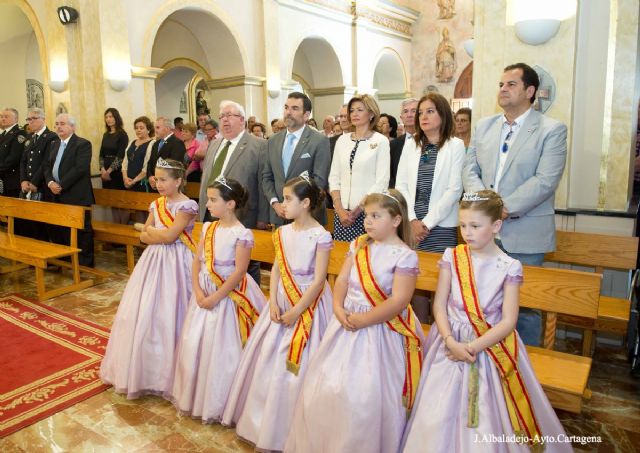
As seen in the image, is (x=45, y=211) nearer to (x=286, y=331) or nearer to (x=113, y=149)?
(x=113, y=149)

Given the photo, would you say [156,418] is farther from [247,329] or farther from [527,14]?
[527,14]

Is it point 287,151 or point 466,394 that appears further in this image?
point 287,151

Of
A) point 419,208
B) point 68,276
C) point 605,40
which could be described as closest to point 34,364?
point 68,276

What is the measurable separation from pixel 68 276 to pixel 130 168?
5.07ft

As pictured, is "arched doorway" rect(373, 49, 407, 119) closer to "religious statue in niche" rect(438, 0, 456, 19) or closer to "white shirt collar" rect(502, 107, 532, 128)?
"religious statue in niche" rect(438, 0, 456, 19)

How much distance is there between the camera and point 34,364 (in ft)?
11.5

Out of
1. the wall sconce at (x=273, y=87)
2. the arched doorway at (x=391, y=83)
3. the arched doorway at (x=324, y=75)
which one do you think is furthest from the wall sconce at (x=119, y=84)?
the arched doorway at (x=391, y=83)

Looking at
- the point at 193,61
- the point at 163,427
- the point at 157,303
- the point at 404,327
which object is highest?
the point at 193,61

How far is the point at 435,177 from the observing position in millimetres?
3168

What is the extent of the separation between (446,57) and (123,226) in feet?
35.6

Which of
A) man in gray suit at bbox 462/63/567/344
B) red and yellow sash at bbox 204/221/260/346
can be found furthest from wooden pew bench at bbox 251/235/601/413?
red and yellow sash at bbox 204/221/260/346

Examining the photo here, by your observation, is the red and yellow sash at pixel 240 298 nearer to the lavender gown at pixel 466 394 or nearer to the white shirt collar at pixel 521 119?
the lavender gown at pixel 466 394

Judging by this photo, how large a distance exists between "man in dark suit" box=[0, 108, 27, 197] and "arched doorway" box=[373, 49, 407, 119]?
31.6 feet

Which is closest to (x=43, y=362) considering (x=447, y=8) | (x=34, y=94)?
(x=34, y=94)
